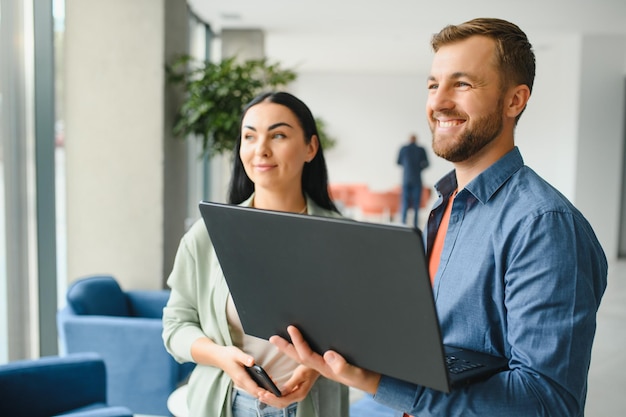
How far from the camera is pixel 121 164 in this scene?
168 inches

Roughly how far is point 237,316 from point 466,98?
90 cm

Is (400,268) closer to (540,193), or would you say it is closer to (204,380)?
(540,193)

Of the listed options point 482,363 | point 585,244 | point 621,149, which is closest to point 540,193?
point 585,244

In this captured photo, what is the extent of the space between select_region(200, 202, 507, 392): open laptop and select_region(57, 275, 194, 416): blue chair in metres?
2.35

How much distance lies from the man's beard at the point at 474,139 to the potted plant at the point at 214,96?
11.3 ft

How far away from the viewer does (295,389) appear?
1.50 m

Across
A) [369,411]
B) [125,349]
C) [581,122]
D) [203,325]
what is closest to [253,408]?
[203,325]

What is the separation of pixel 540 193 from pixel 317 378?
882 mm

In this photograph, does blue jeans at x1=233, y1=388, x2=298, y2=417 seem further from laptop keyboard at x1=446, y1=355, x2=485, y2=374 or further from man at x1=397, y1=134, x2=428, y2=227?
man at x1=397, y1=134, x2=428, y2=227

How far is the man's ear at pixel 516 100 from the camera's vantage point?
1.13m

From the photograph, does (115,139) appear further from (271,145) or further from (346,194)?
(346,194)

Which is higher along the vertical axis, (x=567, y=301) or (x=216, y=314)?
(x=567, y=301)

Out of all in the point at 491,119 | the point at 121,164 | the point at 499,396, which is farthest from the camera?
the point at 121,164

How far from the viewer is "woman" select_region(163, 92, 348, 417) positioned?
1.59 m
